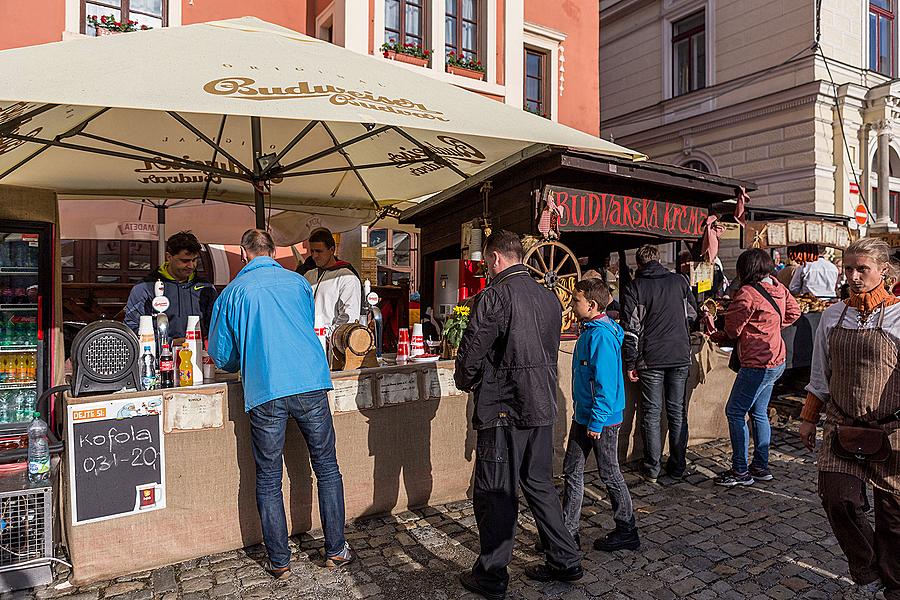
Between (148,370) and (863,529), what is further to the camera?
(148,370)

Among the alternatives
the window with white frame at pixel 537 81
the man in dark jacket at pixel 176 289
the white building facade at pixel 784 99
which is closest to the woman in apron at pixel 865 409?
the man in dark jacket at pixel 176 289

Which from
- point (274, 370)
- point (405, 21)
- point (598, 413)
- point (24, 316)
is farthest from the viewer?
point (405, 21)

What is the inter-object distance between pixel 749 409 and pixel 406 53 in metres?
8.30

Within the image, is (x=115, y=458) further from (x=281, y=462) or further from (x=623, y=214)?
(x=623, y=214)

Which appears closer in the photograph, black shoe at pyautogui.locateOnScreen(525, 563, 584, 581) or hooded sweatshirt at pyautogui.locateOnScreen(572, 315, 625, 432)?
black shoe at pyautogui.locateOnScreen(525, 563, 584, 581)

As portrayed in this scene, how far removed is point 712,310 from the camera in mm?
7383

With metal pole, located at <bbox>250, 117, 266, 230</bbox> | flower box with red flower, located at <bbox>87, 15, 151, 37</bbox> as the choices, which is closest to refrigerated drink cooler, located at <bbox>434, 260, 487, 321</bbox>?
metal pole, located at <bbox>250, 117, 266, 230</bbox>

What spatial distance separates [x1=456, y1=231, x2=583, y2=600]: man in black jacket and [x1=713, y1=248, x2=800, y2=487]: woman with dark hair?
2381 mm

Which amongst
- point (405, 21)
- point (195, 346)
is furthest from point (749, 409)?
point (405, 21)

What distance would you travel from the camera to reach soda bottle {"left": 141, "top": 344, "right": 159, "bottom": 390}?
351cm

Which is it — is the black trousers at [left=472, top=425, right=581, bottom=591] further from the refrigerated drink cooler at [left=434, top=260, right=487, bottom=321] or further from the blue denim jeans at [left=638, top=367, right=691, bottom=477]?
the refrigerated drink cooler at [left=434, top=260, right=487, bottom=321]

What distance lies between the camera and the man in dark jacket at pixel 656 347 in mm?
5000

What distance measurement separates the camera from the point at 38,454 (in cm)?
341

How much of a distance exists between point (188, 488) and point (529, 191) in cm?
363
